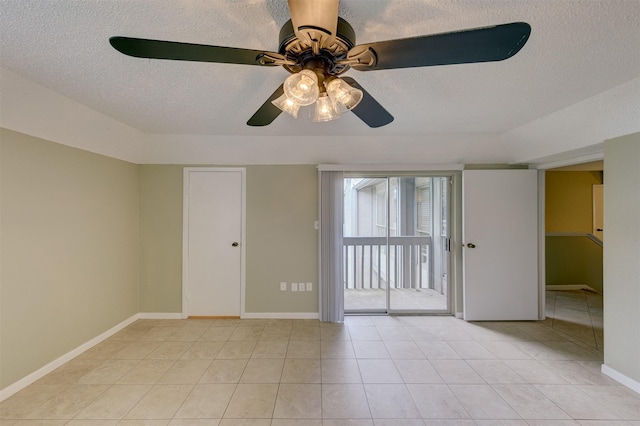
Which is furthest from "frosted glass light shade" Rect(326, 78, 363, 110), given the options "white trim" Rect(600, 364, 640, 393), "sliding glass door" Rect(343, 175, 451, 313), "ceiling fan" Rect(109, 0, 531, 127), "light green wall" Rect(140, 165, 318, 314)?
"white trim" Rect(600, 364, 640, 393)

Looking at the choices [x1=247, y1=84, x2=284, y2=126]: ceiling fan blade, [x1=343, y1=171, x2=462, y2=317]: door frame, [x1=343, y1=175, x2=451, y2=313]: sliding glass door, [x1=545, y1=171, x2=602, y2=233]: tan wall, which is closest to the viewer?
[x1=247, y1=84, x2=284, y2=126]: ceiling fan blade

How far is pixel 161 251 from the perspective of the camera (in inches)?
133

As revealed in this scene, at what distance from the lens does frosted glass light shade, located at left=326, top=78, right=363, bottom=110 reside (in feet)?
3.85

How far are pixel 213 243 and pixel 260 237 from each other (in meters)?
0.62

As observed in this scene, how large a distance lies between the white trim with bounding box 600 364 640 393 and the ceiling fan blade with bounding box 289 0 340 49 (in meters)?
3.29

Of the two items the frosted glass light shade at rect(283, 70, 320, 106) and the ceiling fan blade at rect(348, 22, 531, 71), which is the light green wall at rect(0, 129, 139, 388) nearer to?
the frosted glass light shade at rect(283, 70, 320, 106)

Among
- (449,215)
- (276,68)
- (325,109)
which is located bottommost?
(449,215)

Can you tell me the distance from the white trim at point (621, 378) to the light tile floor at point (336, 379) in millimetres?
52

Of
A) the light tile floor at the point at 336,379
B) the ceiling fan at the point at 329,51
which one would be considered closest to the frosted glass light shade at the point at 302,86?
the ceiling fan at the point at 329,51

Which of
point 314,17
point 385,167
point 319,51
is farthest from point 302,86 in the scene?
point 385,167

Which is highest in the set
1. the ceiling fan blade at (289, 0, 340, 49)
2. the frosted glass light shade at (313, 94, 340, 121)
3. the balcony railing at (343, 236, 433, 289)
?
the ceiling fan blade at (289, 0, 340, 49)

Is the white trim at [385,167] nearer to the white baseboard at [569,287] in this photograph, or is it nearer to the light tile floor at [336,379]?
the light tile floor at [336,379]

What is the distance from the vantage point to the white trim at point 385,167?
127 inches

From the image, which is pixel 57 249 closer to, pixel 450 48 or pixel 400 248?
pixel 450 48
